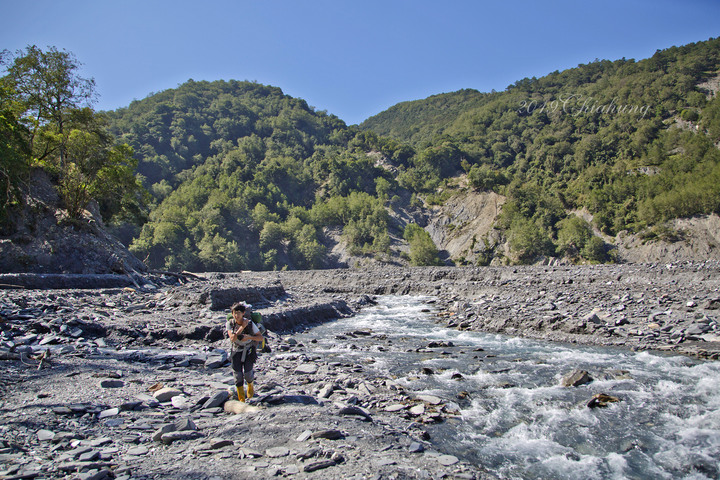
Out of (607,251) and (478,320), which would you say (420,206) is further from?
(478,320)

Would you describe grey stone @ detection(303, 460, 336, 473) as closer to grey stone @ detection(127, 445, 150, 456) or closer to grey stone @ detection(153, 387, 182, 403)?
grey stone @ detection(127, 445, 150, 456)

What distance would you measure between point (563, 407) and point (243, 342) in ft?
21.0

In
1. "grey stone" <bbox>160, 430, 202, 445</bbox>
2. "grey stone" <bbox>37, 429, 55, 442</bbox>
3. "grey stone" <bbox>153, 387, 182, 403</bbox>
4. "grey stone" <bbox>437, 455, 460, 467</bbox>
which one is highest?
"grey stone" <bbox>37, 429, 55, 442</bbox>

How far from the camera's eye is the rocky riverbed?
446cm

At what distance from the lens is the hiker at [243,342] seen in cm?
637

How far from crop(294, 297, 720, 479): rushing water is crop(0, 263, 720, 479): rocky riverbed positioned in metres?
0.79

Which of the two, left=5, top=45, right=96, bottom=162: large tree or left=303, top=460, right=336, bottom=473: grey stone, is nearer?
left=303, top=460, right=336, bottom=473: grey stone

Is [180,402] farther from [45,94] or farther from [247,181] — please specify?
[247,181]

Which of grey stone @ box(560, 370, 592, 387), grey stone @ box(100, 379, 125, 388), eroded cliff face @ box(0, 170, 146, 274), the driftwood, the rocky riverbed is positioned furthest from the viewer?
eroded cliff face @ box(0, 170, 146, 274)

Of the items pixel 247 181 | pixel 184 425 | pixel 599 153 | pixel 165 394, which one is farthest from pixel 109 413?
pixel 247 181

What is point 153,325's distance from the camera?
41.7 feet

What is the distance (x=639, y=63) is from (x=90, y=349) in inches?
6215

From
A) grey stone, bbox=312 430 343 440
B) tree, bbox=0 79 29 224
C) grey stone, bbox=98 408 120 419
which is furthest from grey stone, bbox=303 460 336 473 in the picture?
tree, bbox=0 79 29 224

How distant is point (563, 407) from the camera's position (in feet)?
24.6
